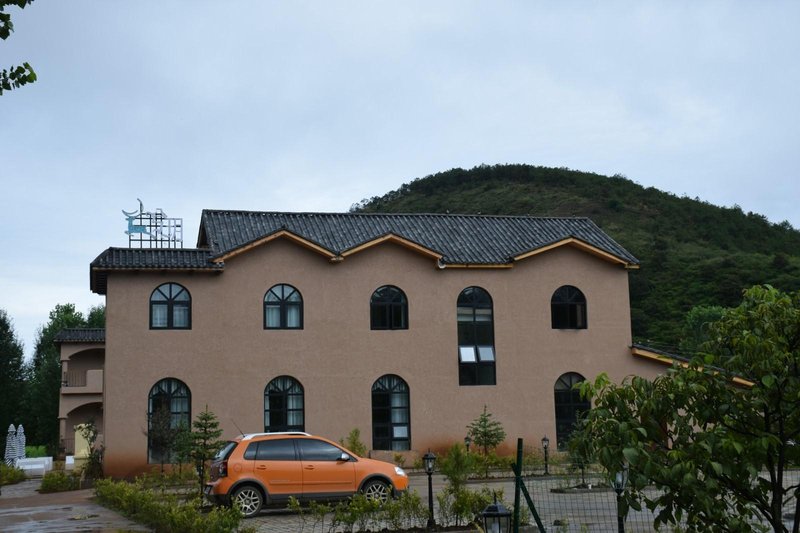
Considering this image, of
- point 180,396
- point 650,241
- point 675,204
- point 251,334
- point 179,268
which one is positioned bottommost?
point 180,396

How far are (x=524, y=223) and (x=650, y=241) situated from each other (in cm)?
3651

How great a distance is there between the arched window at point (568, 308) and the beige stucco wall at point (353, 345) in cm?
22

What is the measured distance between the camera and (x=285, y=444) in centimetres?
1792

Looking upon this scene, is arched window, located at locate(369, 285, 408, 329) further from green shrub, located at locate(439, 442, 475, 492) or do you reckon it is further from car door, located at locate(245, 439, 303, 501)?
green shrub, located at locate(439, 442, 475, 492)

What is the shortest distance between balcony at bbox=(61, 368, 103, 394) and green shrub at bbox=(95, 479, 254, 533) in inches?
969

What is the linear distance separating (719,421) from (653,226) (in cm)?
6867

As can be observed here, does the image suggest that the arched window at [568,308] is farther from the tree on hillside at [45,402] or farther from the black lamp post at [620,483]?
the tree on hillside at [45,402]

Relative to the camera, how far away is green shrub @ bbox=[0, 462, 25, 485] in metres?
31.3

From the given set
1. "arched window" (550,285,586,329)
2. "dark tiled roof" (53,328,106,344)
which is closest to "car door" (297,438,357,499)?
"arched window" (550,285,586,329)

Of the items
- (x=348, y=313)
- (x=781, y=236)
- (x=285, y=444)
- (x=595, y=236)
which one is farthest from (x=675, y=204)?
(x=285, y=444)

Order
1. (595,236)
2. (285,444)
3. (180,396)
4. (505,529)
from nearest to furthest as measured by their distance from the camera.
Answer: (505,529) → (285,444) → (180,396) → (595,236)

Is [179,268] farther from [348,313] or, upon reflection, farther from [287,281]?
[348,313]

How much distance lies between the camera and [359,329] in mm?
29781

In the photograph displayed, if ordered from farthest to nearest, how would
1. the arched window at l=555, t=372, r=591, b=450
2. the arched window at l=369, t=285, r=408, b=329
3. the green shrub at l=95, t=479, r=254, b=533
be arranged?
the arched window at l=555, t=372, r=591, b=450, the arched window at l=369, t=285, r=408, b=329, the green shrub at l=95, t=479, r=254, b=533
